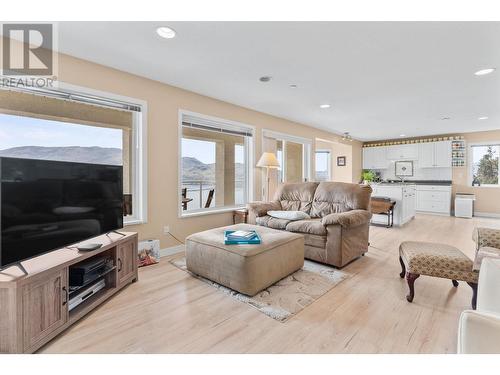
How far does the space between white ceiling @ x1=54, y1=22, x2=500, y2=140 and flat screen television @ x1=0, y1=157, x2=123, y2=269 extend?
4.03 ft

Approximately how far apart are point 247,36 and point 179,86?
5.21 feet

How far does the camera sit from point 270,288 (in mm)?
2344

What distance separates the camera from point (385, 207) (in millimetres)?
5234

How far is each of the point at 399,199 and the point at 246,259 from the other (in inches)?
179

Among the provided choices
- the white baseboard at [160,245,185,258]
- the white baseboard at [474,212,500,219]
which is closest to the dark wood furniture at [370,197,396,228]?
the white baseboard at [474,212,500,219]

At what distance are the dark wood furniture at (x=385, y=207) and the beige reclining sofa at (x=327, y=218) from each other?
2218 mm

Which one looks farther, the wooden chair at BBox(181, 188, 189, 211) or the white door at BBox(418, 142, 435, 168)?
the white door at BBox(418, 142, 435, 168)

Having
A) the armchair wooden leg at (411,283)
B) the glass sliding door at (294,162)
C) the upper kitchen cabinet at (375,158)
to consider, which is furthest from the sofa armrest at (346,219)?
the upper kitchen cabinet at (375,158)

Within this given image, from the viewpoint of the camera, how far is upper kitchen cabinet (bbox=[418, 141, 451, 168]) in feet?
22.5

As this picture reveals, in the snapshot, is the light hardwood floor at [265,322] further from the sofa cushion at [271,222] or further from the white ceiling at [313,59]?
the white ceiling at [313,59]

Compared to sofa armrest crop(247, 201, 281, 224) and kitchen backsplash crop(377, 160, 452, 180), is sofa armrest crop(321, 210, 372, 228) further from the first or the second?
kitchen backsplash crop(377, 160, 452, 180)

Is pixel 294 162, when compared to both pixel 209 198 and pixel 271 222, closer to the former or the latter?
pixel 209 198

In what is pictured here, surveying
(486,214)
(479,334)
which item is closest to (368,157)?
(486,214)
